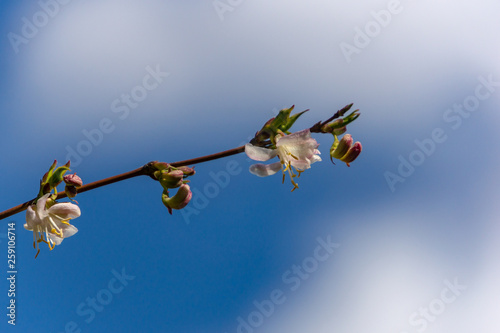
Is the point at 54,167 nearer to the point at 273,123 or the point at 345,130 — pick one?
the point at 273,123

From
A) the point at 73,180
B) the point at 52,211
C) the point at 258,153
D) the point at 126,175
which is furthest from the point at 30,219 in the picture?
the point at 258,153

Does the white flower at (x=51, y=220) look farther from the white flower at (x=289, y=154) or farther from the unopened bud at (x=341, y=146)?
the unopened bud at (x=341, y=146)

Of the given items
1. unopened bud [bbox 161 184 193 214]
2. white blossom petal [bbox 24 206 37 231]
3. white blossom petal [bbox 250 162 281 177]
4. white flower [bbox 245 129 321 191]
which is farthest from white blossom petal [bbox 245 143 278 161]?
white blossom petal [bbox 24 206 37 231]

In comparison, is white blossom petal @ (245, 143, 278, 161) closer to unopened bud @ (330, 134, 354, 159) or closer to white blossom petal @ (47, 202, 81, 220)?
unopened bud @ (330, 134, 354, 159)

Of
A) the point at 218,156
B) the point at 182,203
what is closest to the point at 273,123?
the point at 218,156

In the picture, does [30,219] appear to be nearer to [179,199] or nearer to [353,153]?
[179,199]
